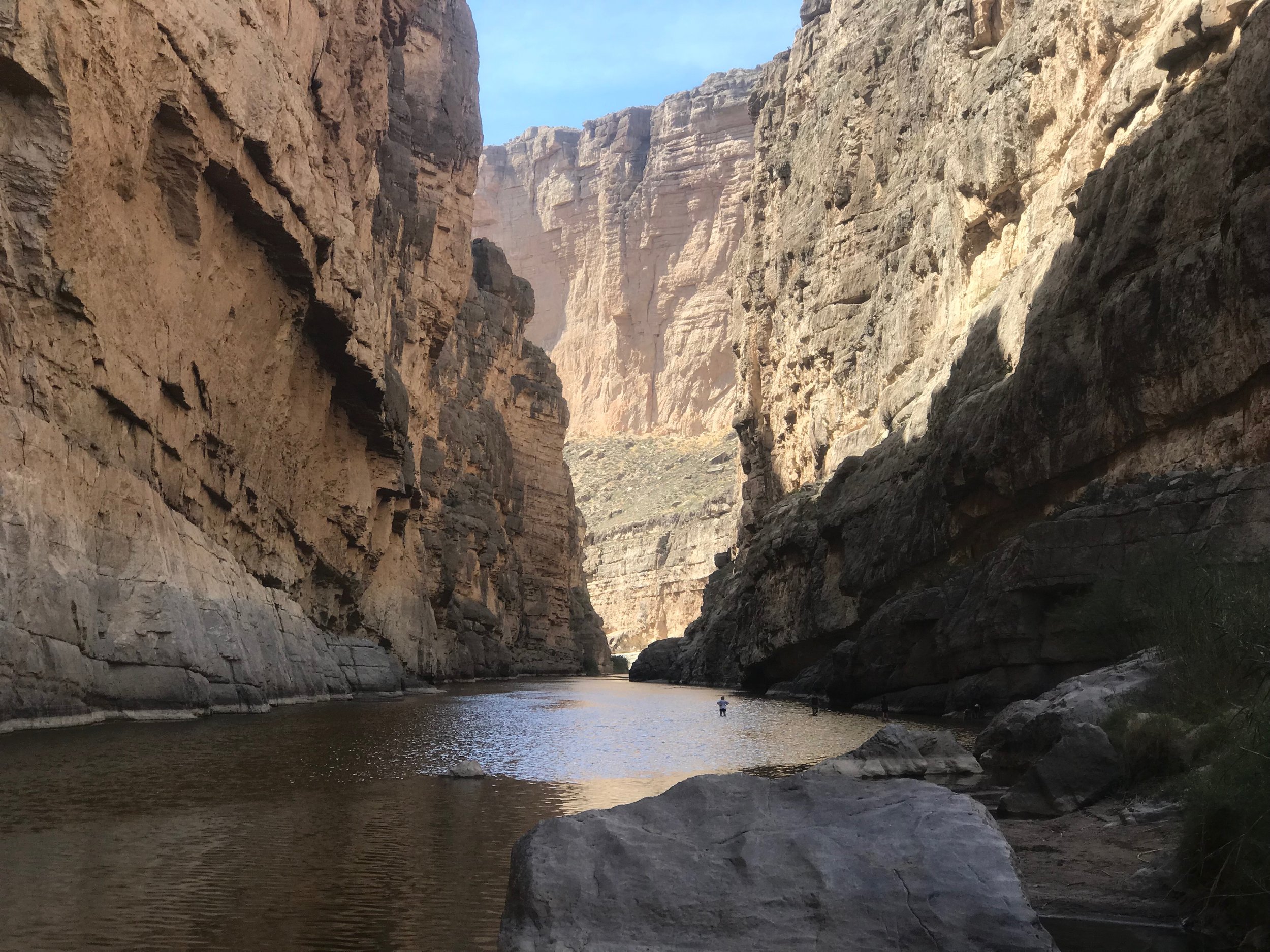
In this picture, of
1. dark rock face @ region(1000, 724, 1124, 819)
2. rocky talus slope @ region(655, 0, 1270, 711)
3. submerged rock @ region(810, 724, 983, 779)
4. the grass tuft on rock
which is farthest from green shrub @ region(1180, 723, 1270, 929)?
rocky talus slope @ region(655, 0, 1270, 711)

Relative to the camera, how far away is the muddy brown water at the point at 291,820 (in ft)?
24.1

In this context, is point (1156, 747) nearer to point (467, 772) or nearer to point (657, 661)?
point (467, 772)

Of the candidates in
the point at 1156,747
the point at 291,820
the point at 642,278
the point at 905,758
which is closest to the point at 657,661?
the point at 905,758

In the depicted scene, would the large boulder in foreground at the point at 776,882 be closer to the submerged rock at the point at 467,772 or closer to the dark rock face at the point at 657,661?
the submerged rock at the point at 467,772

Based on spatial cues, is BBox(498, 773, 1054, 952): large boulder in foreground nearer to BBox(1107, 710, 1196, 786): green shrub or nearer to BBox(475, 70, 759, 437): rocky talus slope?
BBox(1107, 710, 1196, 786): green shrub

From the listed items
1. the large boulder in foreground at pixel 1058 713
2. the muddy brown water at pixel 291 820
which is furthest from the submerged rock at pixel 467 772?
the large boulder in foreground at pixel 1058 713

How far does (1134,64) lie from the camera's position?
1366 inches

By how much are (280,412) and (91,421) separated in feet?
40.4

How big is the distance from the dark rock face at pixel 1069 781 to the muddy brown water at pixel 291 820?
4.86m

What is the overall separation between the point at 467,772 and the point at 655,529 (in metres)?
117

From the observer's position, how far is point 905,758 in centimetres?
1609

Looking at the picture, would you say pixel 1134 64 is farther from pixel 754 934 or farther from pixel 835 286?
pixel 754 934

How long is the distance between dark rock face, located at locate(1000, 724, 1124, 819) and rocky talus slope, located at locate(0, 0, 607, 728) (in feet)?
48.1

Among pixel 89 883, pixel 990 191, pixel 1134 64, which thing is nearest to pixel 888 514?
pixel 990 191
